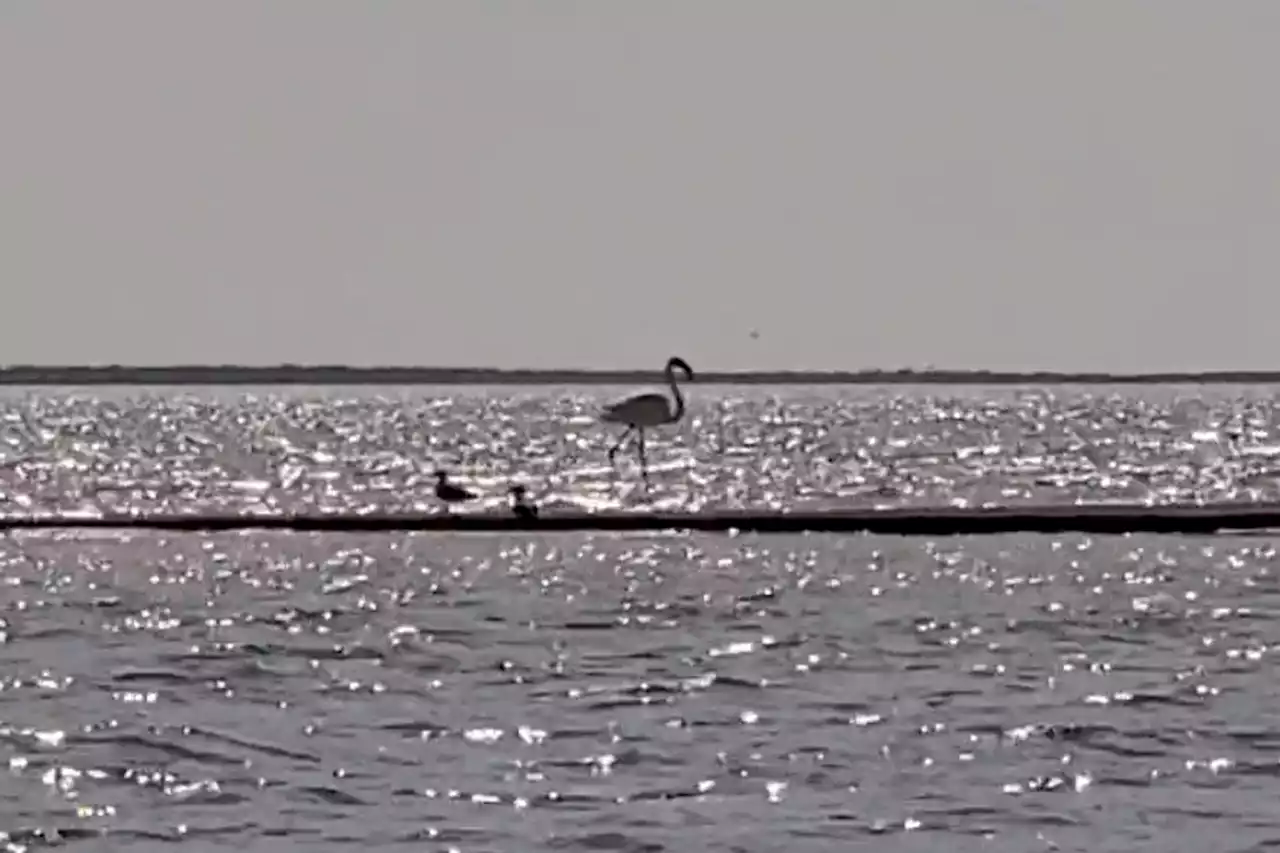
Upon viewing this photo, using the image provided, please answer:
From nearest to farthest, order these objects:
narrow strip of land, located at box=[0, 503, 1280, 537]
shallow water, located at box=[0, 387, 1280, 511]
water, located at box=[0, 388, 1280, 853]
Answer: water, located at box=[0, 388, 1280, 853]
narrow strip of land, located at box=[0, 503, 1280, 537]
shallow water, located at box=[0, 387, 1280, 511]

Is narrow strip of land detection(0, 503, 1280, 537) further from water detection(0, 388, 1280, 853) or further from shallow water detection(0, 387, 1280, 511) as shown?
shallow water detection(0, 387, 1280, 511)

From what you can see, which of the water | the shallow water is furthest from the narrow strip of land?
the shallow water

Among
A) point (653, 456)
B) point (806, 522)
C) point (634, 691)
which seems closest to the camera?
point (634, 691)

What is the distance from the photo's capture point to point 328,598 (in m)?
27.1

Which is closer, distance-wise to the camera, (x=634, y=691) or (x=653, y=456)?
(x=634, y=691)

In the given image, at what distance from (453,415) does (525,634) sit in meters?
101

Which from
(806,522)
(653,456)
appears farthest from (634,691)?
(653,456)

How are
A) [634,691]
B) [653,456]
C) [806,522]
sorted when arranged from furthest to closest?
1. [653,456]
2. [806,522]
3. [634,691]

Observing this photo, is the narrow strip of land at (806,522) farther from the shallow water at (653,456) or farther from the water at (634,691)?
the shallow water at (653,456)

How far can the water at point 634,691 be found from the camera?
14383 mm

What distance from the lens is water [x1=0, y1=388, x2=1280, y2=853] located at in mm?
14383

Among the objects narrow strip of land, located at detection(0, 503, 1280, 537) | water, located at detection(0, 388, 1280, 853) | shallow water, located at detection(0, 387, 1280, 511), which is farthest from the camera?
shallow water, located at detection(0, 387, 1280, 511)

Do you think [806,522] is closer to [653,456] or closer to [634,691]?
[634,691]

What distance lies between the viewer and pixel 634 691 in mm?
19141
